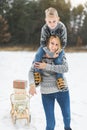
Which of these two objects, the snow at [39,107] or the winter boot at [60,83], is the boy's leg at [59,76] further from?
the snow at [39,107]

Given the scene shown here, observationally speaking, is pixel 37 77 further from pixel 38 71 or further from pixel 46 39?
pixel 46 39

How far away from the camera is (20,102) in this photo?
5734 millimetres

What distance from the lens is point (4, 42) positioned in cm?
3147

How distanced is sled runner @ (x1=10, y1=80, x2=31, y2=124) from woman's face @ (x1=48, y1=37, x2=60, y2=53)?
5.58 ft

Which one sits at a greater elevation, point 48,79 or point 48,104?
point 48,79

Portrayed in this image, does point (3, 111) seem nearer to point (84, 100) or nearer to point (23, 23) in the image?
point (84, 100)

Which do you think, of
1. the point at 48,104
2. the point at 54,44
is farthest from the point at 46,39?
the point at 48,104

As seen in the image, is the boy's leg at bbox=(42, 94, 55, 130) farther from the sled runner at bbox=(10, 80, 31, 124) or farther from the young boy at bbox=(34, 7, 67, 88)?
the sled runner at bbox=(10, 80, 31, 124)

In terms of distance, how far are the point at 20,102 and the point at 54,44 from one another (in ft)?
6.32

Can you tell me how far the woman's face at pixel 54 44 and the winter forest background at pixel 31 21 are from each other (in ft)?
86.6

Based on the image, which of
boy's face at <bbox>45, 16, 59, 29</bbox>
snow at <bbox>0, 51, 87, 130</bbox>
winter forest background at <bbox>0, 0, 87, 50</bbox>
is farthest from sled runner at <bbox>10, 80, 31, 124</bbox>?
winter forest background at <bbox>0, 0, 87, 50</bbox>

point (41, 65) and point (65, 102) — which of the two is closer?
point (41, 65)

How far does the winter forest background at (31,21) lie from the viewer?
3139cm

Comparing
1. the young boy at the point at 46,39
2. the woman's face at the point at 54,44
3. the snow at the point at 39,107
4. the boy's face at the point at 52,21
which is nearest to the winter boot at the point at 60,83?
A: the young boy at the point at 46,39
